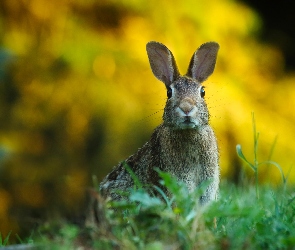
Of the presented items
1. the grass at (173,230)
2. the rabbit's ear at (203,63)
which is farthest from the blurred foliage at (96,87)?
the grass at (173,230)

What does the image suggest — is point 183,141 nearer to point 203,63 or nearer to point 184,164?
point 184,164

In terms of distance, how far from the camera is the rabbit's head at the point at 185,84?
13.4 feet

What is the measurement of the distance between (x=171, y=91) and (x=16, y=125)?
4709mm

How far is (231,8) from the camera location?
29.1ft

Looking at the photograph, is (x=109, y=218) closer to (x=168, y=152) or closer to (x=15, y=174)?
(x=168, y=152)

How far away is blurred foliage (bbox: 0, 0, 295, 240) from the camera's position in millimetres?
8359

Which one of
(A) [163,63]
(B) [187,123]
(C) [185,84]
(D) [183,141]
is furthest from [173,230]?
(A) [163,63]

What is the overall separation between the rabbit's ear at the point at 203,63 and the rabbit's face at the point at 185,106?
5.5 inches

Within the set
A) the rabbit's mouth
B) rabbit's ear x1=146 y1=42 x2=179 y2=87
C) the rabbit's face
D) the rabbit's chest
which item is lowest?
the rabbit's chest

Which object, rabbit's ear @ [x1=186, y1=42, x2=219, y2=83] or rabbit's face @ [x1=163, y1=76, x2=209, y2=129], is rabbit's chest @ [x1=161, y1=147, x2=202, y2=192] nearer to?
rabbit's face @ [x1=163, y1=76, x2=209, y2=129]

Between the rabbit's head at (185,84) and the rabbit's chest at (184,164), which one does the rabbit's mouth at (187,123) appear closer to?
the rabbit's head at (185,84)

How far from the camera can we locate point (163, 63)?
4.53m

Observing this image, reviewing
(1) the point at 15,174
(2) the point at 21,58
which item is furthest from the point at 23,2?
(1) the point at 15,174

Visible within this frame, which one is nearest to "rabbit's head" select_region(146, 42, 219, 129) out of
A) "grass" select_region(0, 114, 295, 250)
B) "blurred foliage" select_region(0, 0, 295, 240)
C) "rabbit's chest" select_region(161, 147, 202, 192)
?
"rabbit's chest" select_region(161, 147, 202, 192)
